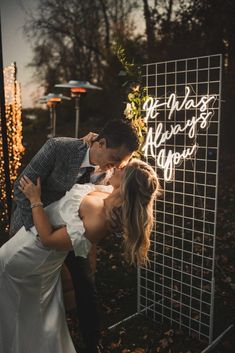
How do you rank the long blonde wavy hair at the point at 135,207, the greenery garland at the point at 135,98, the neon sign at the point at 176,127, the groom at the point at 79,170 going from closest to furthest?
the long blonde wavy hair at the point at 135,207
the groom at the point at 79,170
the neon sign at the point at 176,127
the greenery garland at the point at 135,98

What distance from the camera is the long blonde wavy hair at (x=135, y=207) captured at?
86.1 inches

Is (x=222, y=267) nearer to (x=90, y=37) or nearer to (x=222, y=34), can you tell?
(x=222, y=34)

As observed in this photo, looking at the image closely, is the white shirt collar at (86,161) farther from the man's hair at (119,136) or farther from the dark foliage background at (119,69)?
the dark foliage background at (119,69)

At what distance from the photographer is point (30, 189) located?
2.40m

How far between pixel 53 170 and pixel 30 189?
23 centimetres

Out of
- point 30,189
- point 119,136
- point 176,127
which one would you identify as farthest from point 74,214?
point 176,127

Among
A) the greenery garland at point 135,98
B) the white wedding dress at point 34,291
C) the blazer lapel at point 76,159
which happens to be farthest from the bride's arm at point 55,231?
the greenery garland at point 135,98

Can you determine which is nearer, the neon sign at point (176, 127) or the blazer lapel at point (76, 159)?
the blazer lapel at point (76, 159)

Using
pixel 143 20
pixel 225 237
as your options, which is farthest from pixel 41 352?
pixel 143 20

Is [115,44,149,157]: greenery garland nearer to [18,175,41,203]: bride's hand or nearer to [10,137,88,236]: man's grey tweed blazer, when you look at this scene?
[10,137,88,236]: man's grey tweed blazer

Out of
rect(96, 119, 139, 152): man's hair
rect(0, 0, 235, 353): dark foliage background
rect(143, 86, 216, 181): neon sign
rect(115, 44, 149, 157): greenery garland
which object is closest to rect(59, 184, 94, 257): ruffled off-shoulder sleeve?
rect(96, 119, 139, 152): man's hair

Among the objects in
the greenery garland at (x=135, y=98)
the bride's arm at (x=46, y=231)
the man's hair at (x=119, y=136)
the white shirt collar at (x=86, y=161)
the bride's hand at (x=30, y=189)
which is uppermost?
the greenery garland at (x=135, y=98)

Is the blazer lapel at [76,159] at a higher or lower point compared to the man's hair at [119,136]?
lower

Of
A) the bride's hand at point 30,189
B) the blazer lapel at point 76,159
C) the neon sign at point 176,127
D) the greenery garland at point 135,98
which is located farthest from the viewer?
the greenery garland at point 135,98
